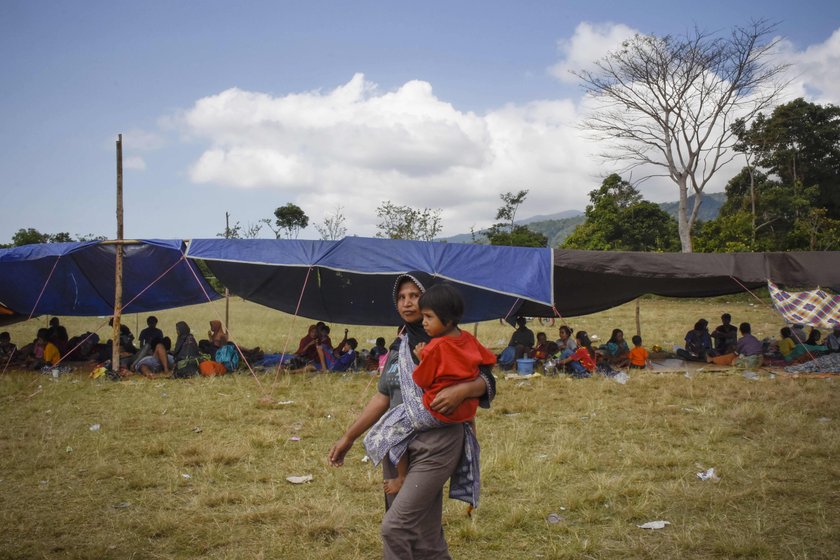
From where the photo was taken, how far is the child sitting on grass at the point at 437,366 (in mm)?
2330

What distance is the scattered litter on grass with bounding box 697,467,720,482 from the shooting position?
187 inches

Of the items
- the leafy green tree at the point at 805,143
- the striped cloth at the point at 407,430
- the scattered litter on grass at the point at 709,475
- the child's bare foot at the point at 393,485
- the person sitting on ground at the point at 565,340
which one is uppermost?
the leafy green tree at the point at 805,143

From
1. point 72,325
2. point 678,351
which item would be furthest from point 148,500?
point 72,325

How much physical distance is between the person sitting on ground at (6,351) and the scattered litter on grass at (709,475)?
1039 centimetres

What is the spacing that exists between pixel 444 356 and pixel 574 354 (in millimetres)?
8168

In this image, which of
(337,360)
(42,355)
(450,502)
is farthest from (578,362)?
(42,355)

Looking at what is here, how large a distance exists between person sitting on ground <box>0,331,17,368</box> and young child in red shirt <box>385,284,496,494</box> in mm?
10370

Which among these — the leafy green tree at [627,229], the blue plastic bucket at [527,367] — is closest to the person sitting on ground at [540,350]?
the blue plastic bucket at [527,367]

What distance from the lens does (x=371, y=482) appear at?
4.70 m

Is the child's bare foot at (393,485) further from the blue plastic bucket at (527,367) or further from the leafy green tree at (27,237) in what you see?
the leafy green tree at (27,237)

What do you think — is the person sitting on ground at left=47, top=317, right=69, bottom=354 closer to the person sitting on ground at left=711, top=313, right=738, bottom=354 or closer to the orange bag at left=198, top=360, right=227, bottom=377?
the orange bag at left=198, top=360, right=227, bottom=377

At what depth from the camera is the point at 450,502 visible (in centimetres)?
429

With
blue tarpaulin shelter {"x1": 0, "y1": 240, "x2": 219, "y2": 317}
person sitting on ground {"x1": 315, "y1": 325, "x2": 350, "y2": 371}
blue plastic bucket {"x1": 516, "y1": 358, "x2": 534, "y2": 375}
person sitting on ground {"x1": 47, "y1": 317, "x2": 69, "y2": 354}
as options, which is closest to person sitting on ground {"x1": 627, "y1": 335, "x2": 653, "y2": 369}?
blue plastic bucket {"x1": 516, "y1": 358, "x2": 534, "y2": 375}

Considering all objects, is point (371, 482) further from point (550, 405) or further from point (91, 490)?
point (550, 405)
